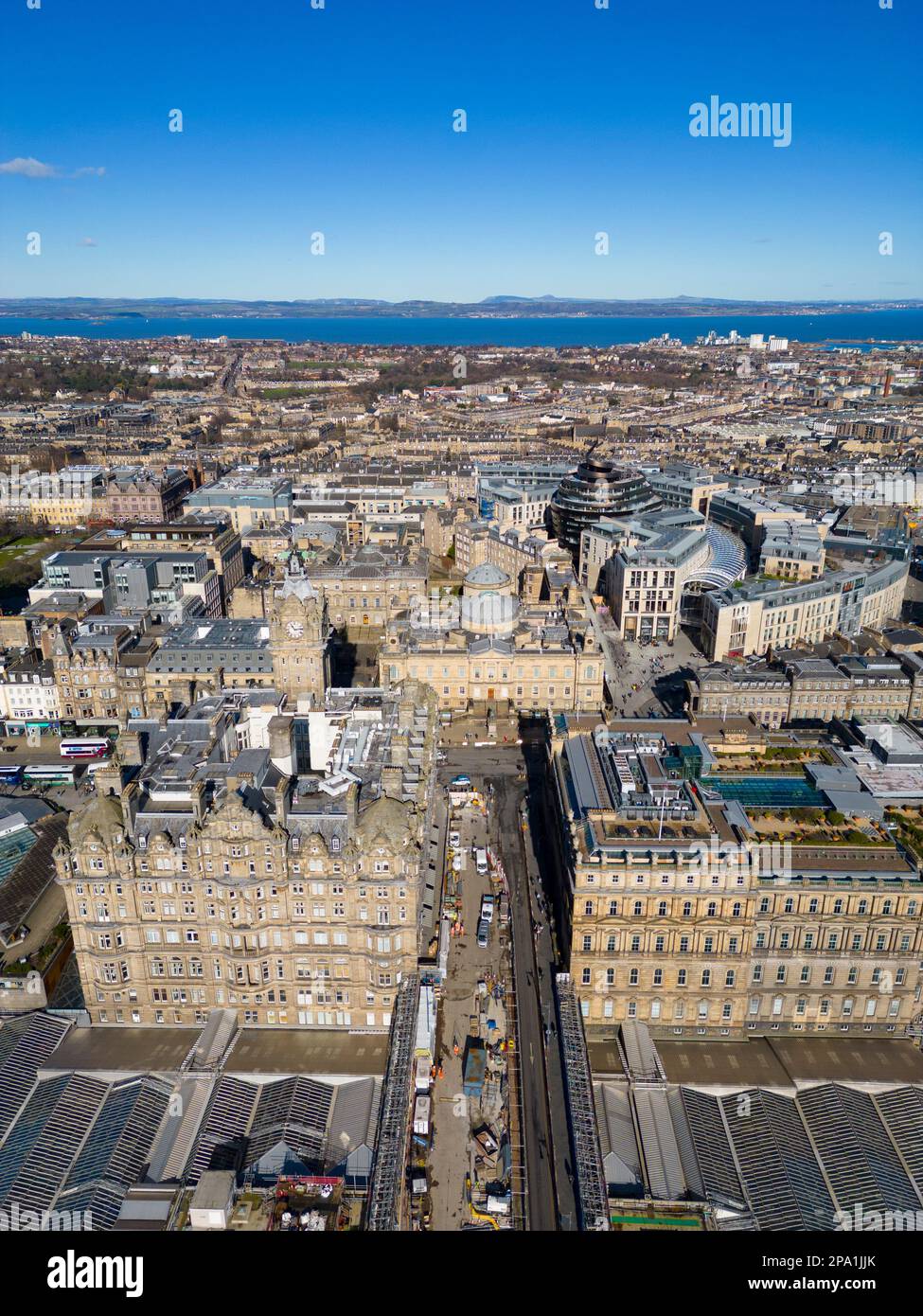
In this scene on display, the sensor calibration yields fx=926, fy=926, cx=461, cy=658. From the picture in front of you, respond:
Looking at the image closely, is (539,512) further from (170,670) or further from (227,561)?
(170,670)

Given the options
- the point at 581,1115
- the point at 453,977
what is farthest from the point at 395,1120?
Result: the point at 453,977

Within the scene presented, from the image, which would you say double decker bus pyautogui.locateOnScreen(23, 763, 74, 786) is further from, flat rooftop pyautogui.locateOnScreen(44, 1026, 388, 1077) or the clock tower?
flat rooftop pyautogui.locateOnScreen(44, 1026, 388, 1077)

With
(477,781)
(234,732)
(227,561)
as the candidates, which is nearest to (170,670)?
(234,732)

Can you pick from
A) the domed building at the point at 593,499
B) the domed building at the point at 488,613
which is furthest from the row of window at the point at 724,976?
the domed building at the point at 593,499

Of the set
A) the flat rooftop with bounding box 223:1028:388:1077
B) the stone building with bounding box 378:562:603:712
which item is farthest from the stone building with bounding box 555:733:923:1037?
the stone building with bounding box 378:562:603:712
